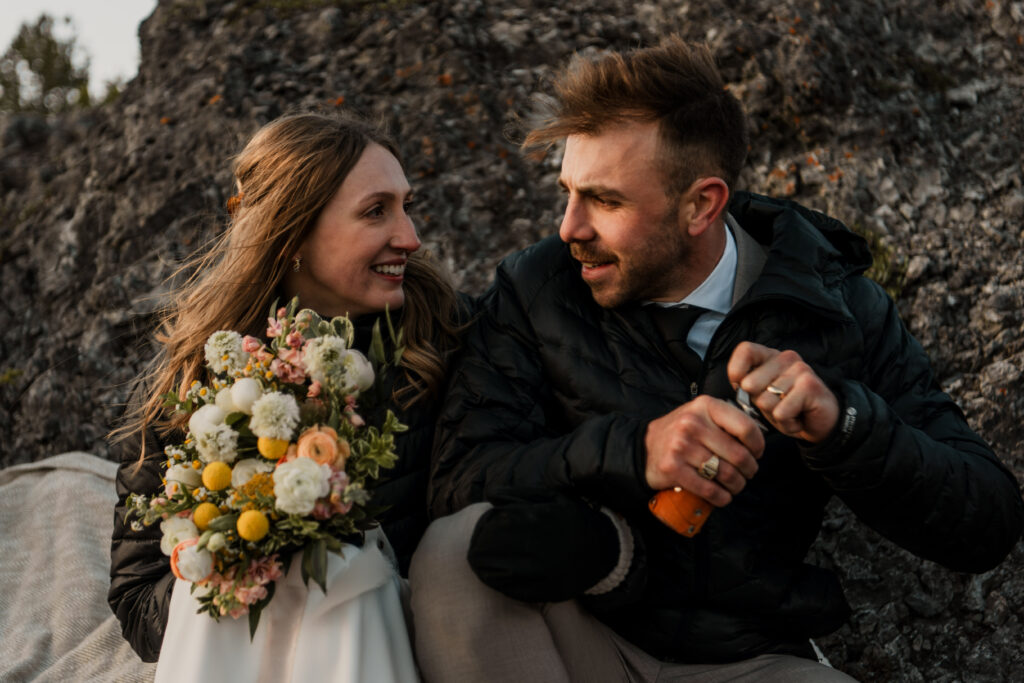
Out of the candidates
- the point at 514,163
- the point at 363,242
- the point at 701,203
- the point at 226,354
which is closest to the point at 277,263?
the point at 363,242

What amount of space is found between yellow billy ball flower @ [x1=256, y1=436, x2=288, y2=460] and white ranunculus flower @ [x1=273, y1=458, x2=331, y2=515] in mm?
92

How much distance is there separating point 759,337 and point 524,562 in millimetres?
1101

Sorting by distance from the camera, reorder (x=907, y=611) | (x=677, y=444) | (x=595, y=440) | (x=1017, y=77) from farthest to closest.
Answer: (x=1017, y=77)
(x=907, y=611)
(x=595, y=440)
(x=677, y=444)

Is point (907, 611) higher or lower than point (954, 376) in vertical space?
lower

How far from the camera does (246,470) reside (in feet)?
7.56

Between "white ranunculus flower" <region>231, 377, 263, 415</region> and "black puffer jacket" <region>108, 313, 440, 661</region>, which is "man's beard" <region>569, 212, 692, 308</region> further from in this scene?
"white ranunculus flower" <region>231, 377, 263, 415</region>

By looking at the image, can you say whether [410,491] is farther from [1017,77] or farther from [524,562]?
[1017,77]

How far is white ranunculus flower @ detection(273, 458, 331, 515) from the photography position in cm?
214

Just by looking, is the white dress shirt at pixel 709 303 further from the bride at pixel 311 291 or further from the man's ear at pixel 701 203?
the bride at pixel 311 291

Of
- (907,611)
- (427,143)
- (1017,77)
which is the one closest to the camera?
(907,611)

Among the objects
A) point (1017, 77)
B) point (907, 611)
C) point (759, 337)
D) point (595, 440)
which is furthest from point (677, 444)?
point (1017, 77)

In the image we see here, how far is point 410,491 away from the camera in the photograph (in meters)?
3.19

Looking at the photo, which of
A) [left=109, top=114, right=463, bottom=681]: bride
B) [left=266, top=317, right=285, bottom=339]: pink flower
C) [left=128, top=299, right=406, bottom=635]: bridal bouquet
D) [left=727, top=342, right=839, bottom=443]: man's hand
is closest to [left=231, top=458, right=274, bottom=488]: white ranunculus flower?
[left=128, top=299, right=406, bottom=635]: bridal bouquet

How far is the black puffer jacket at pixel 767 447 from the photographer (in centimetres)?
254
